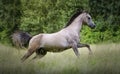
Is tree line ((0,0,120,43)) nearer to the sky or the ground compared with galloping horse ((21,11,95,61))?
nearer to the ground

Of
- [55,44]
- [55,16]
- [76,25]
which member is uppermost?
[76,25]

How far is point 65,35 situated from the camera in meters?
6.96

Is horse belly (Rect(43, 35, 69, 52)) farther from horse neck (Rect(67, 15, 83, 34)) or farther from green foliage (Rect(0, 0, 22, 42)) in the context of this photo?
green foliage (Rect(0, 0, 22, 42))

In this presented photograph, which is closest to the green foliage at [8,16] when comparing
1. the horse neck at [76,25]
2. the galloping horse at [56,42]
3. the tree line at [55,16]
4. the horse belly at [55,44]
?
the tree line at [55,16]

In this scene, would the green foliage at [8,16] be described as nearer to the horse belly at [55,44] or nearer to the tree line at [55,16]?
the tree line at [55,16]

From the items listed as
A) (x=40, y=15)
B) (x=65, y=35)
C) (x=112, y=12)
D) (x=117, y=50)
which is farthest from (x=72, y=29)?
(x=40, y=15)

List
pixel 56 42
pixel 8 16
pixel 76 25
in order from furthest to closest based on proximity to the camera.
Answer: pixel 8 16 → pixel 76 25 → pixel 56 42

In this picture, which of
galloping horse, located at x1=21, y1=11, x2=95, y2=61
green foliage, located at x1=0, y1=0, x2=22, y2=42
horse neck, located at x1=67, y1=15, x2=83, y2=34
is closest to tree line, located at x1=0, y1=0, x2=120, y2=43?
green foliage, located at x1=0, y1=0, x2=22, y2=42

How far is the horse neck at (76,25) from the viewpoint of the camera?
23.6ft

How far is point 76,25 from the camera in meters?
7.29

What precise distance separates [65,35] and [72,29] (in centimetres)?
26

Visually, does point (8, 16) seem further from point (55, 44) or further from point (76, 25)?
point (55, 44)

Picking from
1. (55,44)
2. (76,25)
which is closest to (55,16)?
(76,25)

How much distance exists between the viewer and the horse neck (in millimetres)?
7186
